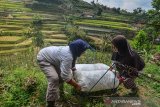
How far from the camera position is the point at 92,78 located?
16.7 feet

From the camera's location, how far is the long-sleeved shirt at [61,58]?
4.38m

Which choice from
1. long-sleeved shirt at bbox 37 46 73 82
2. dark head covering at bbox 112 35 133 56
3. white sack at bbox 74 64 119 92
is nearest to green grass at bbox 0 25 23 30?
white sack at bbox 74 64 119 92

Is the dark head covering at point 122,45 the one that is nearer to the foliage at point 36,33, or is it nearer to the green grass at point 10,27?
the foliage at point 36,33

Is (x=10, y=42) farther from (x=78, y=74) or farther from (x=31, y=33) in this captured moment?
(x=78, y=74)

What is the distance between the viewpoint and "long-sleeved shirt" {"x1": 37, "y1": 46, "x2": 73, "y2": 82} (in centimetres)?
438

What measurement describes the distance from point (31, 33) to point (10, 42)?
724cm

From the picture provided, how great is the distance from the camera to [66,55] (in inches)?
175

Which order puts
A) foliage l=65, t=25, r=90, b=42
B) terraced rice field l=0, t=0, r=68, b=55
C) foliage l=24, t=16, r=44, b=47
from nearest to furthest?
terraced rice field l=0, t=0, r=68, b=55 → foliage l=24, t=16, r=44, b=47 → foliage l=65, t=25, r=90, b=42

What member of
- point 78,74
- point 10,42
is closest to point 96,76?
point 78,74

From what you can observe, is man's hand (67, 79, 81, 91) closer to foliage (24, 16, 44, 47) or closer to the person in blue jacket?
the person in blue jacket

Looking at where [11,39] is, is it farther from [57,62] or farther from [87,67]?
[57,62]

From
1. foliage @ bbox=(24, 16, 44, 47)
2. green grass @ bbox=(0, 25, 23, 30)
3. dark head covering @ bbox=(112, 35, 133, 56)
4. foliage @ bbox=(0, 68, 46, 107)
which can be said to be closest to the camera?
foliage @ bbox=(0, 68, 46, 107)

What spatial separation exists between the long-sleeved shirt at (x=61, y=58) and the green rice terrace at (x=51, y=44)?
70cm

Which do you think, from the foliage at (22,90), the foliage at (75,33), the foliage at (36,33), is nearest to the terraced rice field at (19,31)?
the foliage at (36,33)
